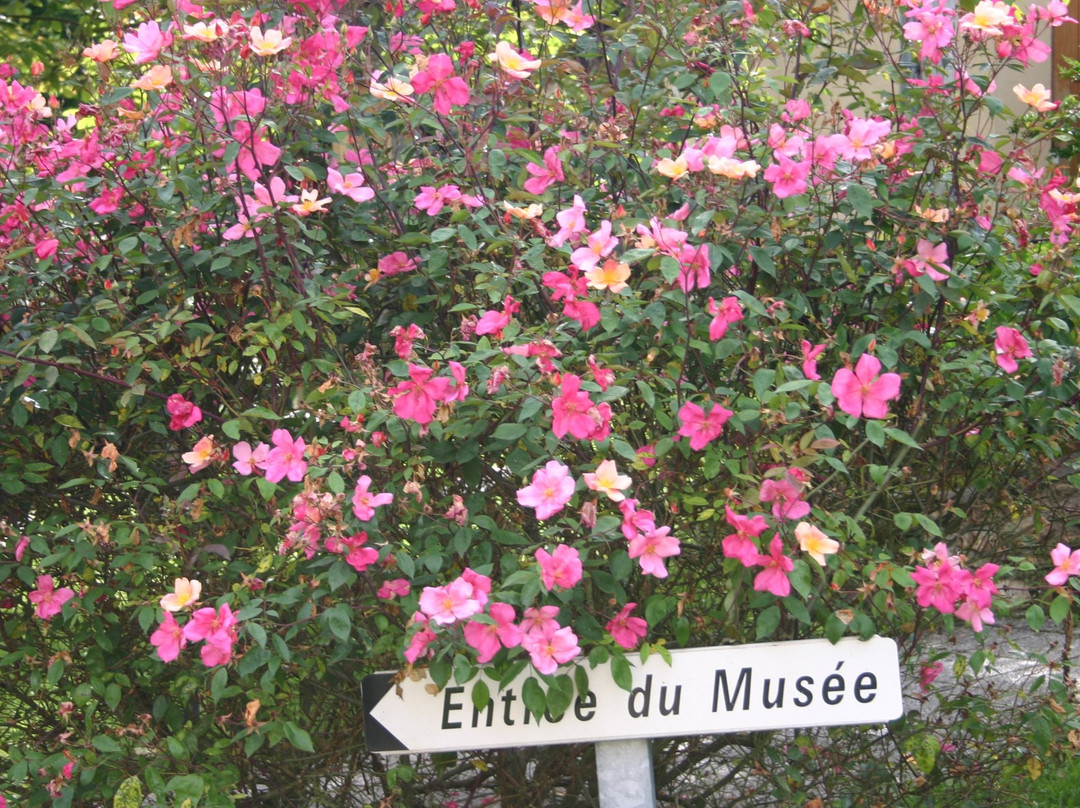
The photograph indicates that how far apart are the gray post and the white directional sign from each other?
0.04 meters

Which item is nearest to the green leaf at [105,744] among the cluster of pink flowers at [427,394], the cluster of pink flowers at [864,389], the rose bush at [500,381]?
the rose bush at [500,381]

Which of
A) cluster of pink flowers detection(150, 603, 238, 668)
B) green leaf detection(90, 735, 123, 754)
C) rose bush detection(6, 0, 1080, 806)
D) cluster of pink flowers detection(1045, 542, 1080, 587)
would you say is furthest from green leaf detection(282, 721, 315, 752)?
cluster of pink flowers detection(1045, 542, 1080, 587)

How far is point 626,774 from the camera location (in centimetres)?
160

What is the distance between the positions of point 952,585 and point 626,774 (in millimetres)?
515

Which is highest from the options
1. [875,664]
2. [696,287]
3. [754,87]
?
[754,87]

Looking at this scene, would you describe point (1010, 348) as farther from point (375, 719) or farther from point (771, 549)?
point (375, 719)

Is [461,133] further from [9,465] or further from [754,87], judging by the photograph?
[9,465]

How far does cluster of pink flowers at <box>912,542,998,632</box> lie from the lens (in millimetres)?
1569

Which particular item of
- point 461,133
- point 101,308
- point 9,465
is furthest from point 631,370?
point 9,465

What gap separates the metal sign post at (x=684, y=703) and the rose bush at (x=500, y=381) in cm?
5

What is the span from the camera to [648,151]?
1.97 meters

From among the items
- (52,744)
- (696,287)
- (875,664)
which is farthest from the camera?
(52,744)

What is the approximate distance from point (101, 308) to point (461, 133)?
610mm

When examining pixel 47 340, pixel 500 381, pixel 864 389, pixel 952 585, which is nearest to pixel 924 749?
pixel 952 585
